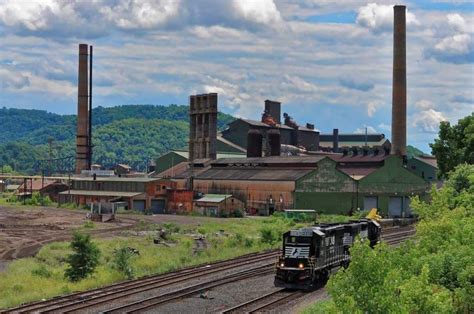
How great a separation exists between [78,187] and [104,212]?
78.0ft

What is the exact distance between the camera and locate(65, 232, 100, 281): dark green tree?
34.5m

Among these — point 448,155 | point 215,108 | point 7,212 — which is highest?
point 215,108

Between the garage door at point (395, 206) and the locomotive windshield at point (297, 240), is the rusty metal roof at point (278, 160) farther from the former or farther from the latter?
the locomotive windshield at point (297, 240)

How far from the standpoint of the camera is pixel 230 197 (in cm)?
9325

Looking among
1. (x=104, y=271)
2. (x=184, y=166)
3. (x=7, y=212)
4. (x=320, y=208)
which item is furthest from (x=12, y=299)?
(x=184, y=166)

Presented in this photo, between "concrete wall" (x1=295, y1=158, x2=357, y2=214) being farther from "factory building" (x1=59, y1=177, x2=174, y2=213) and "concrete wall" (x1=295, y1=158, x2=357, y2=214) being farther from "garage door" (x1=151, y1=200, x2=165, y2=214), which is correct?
"factory building" (x1=59, y1=177, x2=174, y2=213)

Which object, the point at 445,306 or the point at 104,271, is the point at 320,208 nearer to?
the point at 104,271

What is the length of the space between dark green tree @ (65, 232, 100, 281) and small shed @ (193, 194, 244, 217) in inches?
2227

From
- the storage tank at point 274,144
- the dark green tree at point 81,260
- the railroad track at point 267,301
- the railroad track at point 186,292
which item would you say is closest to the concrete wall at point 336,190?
the storage tank at point 274,144

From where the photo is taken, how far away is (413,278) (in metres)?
13.5

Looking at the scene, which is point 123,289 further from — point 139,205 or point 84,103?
point 84,103

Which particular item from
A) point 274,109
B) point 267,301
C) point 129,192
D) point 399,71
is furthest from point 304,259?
point 274,109

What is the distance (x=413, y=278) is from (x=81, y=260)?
24.4 metres

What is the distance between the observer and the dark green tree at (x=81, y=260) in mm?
34531
